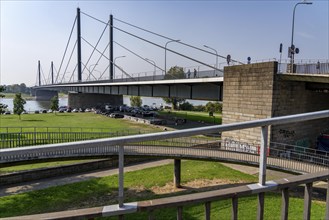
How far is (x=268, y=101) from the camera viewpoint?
22.2 metres

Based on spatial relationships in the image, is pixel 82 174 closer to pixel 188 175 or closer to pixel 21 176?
pixel 21 176

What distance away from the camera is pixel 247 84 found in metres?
24.3

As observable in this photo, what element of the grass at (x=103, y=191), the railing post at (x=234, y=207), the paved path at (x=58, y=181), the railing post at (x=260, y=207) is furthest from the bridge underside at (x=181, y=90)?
the railing post at (x=234, y=207)

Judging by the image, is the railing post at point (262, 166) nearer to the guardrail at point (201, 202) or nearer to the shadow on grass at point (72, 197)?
the guardrail at point (201, 202)

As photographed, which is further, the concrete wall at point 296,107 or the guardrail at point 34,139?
the concrete wall at point 296,107

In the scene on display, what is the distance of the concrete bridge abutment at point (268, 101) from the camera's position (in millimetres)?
22141

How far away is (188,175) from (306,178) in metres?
18.7

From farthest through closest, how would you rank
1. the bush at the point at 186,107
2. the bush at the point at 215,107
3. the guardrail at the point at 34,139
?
the bush at the point at 186,107
the bush at the point at 215,107
the guardrail at the point at 34,139

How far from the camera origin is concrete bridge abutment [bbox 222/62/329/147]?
2214 cm

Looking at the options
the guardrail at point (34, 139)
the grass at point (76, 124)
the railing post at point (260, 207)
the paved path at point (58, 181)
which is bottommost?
the paved path at point (58, 181)

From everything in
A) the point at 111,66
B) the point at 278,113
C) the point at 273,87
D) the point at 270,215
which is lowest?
the point at 270,215

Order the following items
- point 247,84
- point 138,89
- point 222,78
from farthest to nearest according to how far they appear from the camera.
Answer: point 138,89 < point 222,78 < point 247,84

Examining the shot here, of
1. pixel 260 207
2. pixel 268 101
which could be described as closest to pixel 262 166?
pixel 260 207

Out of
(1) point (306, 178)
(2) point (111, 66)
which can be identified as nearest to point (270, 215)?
(1) point (306, 178)
